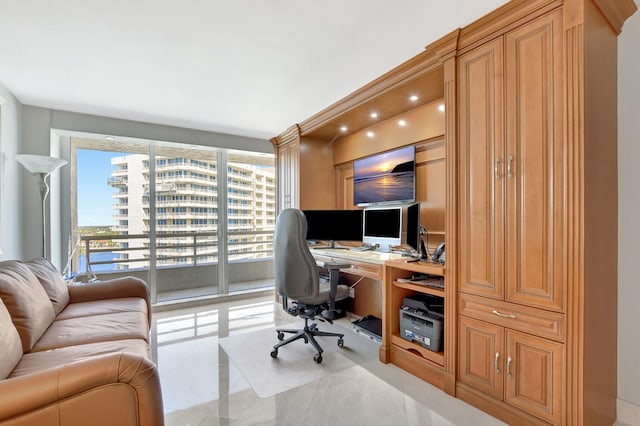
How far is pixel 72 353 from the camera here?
1.57m

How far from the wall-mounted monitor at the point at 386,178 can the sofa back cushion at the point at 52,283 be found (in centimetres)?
292

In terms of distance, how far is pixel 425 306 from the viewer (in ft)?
7.79

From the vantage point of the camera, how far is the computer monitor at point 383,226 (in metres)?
3.00

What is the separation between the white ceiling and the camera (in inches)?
69.2

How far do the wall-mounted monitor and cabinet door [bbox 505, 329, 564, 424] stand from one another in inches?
62.5

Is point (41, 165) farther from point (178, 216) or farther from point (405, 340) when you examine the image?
point (405, 340)

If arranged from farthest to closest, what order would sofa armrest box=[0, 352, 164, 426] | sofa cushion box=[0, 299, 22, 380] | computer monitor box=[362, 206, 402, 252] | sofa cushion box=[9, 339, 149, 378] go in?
computer monitor box=[362, 206, 402, 252] < sofa cushion box=[9, 339, 149, 378] < sofa cushion box=[0, 299, 22, 380] < sofa armrest box=[0, 352, 164, 426]

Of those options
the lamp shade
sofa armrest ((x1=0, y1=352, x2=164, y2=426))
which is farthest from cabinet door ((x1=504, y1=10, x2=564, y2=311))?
the lamp shade

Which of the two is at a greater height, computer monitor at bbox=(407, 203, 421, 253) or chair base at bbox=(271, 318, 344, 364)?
computer monitor at bbox=(407, 203, 421, 253)

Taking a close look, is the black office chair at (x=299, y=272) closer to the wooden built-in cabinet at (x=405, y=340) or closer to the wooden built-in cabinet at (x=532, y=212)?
the wooden built-in cabinet at (x=405, y=340)

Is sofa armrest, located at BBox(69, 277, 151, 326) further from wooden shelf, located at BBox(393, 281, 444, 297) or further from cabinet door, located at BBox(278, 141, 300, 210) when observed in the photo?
wooden shelf, located at BBox(393, 281, 444, 297)
